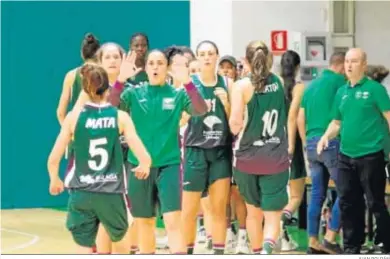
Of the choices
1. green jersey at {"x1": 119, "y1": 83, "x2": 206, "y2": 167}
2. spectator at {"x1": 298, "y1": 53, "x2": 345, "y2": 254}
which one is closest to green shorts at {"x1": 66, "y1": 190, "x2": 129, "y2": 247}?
green jersey at {"x1": 119, "y1": 83, "x2": 206, "y2": 167}

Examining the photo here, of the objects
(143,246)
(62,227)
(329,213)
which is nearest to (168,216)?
(143,246)

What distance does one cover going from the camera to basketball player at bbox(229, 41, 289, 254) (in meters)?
8.41

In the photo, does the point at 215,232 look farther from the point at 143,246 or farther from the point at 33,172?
the point at 33,172

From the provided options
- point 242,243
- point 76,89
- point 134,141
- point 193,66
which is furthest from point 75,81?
point 242,243

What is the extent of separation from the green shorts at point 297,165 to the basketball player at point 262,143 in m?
1.66

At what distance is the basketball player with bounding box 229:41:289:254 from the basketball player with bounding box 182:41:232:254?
0.17 metres

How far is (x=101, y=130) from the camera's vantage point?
7.07 metres

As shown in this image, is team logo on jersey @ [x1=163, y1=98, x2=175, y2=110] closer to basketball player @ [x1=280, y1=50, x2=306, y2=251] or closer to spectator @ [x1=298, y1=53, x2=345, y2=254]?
basketball player @ [x1=280, y1=50, x2=306, y2=251]

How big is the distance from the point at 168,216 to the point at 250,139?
1.05 metres

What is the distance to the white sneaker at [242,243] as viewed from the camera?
9562 millimetres

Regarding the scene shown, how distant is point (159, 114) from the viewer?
7.95 m

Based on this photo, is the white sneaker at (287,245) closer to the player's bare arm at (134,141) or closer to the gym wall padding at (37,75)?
the player's bare arm at (134,141)

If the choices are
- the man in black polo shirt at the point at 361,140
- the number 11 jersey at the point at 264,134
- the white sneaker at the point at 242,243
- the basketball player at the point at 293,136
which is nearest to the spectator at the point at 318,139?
the basketball player at the point at 293,136

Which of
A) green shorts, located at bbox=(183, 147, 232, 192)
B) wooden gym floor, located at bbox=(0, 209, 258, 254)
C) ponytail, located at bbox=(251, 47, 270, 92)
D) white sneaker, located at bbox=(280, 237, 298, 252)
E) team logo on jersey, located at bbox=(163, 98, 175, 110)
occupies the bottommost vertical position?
wooden gym floor, located at bbox=(0, 209, 258, 254)
